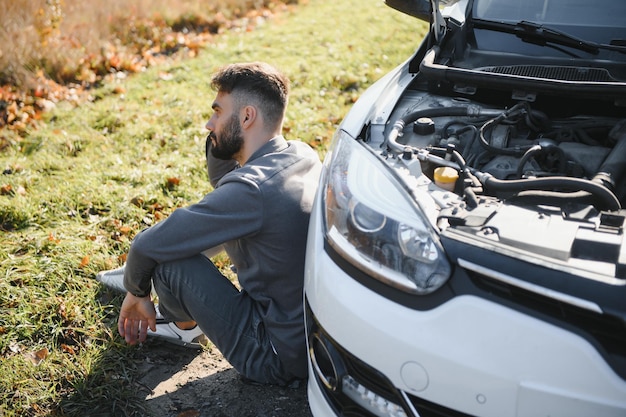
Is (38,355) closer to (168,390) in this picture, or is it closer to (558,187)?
(168,390)

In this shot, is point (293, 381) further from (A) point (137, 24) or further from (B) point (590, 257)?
(A) point (137, 24)

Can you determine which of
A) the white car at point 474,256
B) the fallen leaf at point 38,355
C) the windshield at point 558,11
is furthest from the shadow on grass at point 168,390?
the windshield at point 558,11

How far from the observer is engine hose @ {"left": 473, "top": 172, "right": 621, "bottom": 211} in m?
1.93

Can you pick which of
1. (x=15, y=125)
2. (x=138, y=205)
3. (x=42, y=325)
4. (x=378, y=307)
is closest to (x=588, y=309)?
(x=378, y=307)

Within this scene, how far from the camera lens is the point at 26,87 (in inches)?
228

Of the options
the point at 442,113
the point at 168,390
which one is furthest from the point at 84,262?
the point at 442,113

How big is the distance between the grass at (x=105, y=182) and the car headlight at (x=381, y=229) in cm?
130

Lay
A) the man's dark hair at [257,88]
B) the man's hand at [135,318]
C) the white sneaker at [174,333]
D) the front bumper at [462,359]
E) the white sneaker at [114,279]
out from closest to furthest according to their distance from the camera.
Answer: the front bumper at [462,359]
the man's hand at [135,318]
the man's dark hair at [257,88]
the white sneaker at [174,333]
the white sneaker at [114,279]

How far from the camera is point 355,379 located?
193 cm

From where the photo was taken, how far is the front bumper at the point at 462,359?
5.09 ft

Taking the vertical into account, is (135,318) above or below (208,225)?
below

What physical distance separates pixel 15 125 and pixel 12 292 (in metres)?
2.44

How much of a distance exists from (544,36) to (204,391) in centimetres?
231

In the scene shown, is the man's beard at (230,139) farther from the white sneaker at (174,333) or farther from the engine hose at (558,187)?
the engine hose at (558,187)
